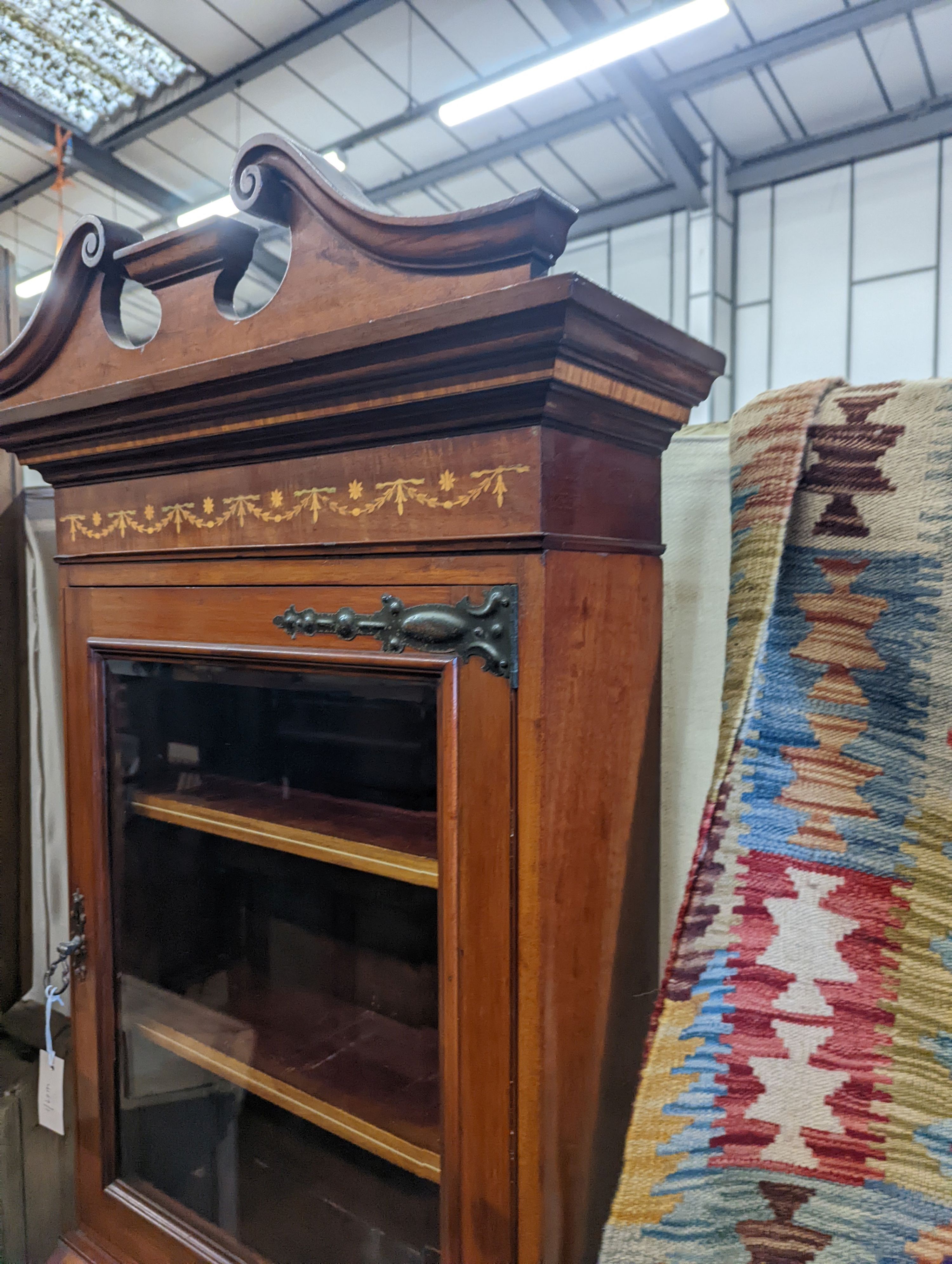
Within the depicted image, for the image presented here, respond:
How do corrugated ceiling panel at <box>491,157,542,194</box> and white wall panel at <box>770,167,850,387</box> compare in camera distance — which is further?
corrugated ceiling panel at <box>491,157,542,194</box>

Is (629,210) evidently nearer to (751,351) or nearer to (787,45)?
(751,351)

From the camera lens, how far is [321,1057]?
0.72 meters

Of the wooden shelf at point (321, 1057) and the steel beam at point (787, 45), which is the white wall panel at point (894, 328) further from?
the wooden shelf at point (321, 1057)

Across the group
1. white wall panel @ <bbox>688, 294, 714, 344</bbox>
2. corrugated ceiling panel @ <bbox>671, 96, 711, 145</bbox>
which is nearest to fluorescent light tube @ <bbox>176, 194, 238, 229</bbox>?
corrugated ceiling panel @ <bbox>671, 96, 711, 145</bbox>

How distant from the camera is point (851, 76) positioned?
247cm

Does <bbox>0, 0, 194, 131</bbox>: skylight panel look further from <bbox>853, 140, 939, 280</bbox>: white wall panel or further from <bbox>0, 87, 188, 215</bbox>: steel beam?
<bbox>853, 140, 939, 280</bbox>: white wall panel

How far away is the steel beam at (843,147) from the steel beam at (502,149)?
0.58 metres

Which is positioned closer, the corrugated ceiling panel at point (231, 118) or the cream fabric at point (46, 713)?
the cream fabric at point (46, 713)

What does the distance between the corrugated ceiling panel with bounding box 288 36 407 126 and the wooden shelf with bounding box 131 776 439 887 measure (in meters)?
2.48

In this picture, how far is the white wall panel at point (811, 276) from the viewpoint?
2828 mm

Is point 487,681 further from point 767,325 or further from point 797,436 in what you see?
point 767,325

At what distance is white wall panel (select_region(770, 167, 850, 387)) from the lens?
283 cm

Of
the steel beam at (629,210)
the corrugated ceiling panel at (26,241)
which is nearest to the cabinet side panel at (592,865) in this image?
→ the steel beam at (629,210)

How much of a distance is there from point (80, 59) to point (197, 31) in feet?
1.32
